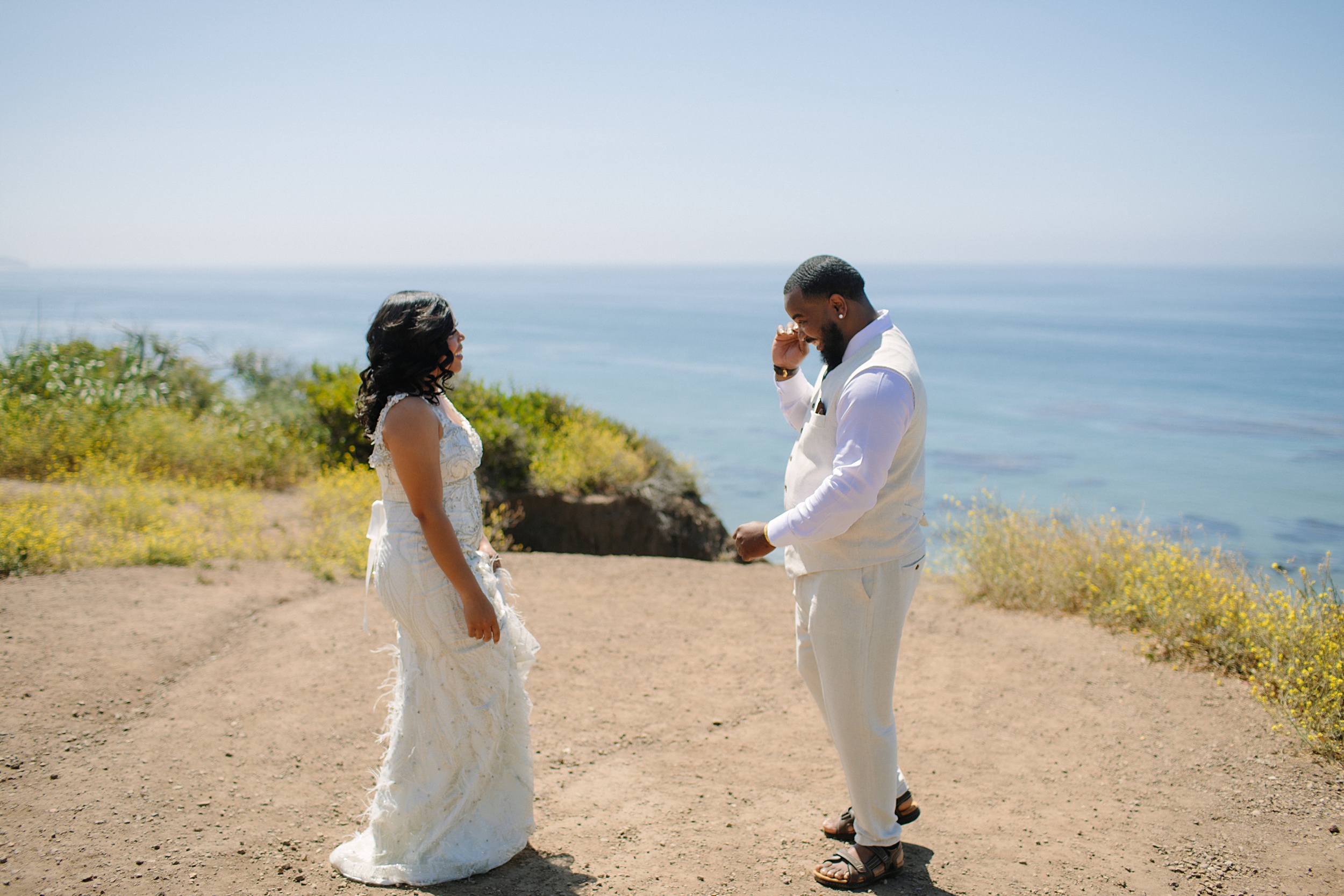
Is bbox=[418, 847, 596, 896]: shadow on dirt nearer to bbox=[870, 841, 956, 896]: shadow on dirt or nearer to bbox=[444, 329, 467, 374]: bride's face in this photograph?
bbox=[870, 841, 956, 896]: shadow on dirt

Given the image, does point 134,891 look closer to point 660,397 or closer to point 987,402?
point 660,397

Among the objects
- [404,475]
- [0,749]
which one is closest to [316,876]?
[404,475]

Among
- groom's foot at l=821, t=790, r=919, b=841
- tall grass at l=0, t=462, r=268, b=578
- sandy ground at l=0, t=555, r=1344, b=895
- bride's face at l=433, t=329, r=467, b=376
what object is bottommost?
sandy ground at l=0, t=555, r=1344, b=895

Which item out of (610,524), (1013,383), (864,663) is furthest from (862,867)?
(1013,383)

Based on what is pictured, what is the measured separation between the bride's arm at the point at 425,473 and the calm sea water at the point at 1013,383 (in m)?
8.77

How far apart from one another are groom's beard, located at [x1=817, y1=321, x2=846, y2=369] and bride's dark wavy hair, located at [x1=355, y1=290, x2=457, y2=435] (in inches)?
52.3

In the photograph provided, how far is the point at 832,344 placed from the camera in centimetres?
323

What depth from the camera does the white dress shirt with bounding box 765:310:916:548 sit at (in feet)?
9.46

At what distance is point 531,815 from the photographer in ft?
11.1

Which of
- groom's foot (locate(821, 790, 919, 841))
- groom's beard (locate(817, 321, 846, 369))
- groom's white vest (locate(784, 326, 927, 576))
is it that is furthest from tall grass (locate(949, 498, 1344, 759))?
groom's beard (locate(817, 321, 846, 369))

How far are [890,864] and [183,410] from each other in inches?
473

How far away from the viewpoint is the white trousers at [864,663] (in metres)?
3.13

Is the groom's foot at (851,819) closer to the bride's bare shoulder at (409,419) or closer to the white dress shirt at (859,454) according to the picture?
the white dress shirt at (859,454)

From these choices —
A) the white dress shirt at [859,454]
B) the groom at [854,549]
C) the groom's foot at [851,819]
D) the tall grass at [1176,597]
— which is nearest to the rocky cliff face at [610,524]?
the tall grass at [1176,597]
